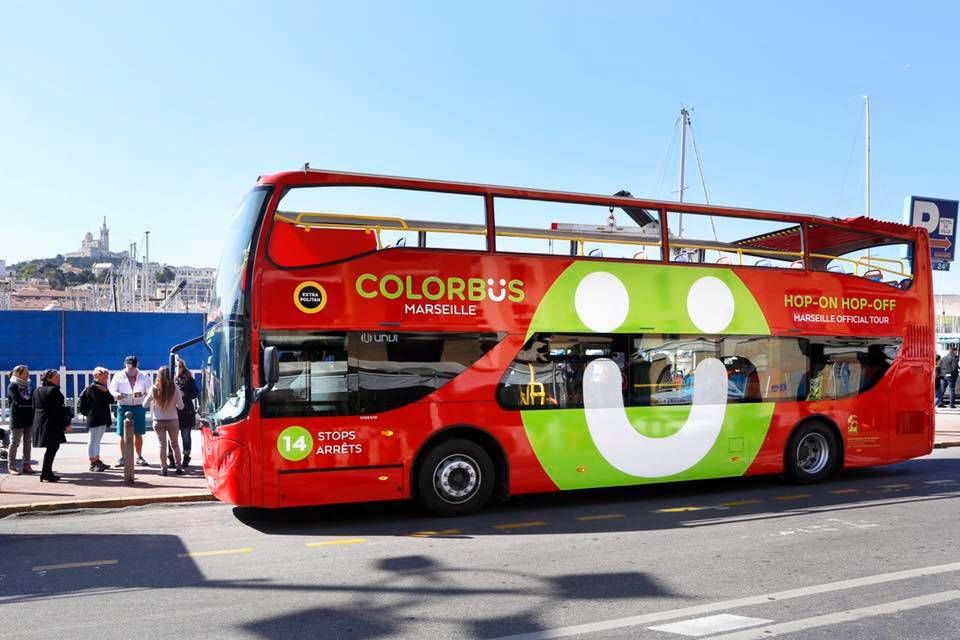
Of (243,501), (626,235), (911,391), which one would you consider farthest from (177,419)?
(911,391)

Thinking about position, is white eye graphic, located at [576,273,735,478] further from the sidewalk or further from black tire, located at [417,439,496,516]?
the sidewalk

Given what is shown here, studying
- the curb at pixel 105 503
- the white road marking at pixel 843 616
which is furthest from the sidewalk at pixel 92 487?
the white road marking at pixel 843 616

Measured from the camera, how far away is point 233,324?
352 inches

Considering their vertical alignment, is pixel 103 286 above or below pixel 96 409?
above

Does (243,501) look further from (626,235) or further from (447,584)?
(626,235)

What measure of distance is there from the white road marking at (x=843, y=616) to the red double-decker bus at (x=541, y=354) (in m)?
4.79

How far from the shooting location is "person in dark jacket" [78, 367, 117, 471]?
41.9 feet

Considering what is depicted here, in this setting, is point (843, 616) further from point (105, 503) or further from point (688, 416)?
point (105, 503)

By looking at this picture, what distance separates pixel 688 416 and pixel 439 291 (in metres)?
3.89

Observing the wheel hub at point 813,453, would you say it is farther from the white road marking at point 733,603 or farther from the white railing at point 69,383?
the white railing at point 69,383

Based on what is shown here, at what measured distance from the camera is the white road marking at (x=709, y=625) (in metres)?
5.27

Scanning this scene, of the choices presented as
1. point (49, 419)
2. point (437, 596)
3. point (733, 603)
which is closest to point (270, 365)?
point (437, 596)

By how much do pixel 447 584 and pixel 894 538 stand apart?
15.0 feet

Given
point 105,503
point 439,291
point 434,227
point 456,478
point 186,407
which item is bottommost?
point 105,503
